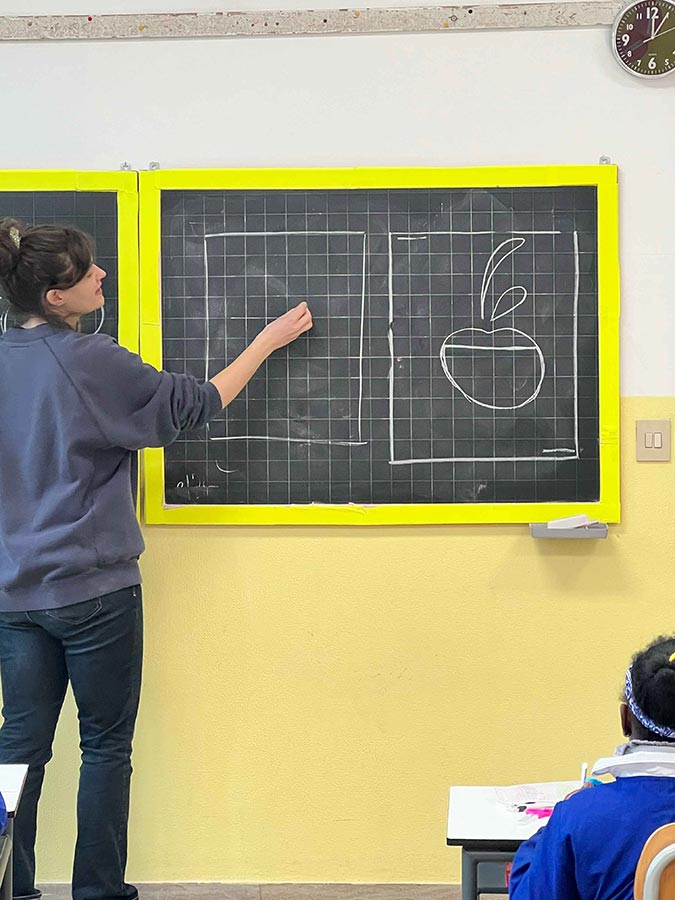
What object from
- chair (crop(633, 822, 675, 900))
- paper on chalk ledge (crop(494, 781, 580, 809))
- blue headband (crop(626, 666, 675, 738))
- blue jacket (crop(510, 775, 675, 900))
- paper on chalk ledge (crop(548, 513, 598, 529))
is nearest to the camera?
chair (crop(633, 822, 675, 900))

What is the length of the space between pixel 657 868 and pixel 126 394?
1649 mm

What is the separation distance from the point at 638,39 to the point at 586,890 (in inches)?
89.8

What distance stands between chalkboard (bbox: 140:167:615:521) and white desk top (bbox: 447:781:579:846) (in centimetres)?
115

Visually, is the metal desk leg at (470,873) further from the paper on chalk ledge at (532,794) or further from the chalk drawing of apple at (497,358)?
the chalk drawing of apple at (497,358)

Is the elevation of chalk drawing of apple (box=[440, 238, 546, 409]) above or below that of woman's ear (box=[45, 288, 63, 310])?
below

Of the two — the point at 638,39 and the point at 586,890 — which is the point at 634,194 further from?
the point at 586,890

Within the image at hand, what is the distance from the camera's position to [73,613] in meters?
2.69

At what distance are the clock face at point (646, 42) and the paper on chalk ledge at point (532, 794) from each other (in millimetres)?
1925

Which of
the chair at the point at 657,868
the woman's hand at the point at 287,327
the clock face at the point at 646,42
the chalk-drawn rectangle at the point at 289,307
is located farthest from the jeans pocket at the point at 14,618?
the clock face at the point at 646,42

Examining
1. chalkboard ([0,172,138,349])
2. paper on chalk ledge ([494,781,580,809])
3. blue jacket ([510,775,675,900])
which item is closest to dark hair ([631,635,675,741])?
blue jacket ([510,775,675,900])

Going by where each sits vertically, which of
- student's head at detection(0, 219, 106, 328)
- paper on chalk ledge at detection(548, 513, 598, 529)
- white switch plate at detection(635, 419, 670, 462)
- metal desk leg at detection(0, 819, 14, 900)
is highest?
student's head at detection(0, 219, 106, 328)

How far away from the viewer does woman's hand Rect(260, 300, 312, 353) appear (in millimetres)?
3094

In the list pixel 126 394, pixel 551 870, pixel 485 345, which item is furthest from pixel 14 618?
pixel 551 870

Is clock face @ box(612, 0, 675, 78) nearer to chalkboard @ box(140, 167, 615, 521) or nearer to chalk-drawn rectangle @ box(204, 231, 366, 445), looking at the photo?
chalkboard @ box(140, 167, 615, 521)
